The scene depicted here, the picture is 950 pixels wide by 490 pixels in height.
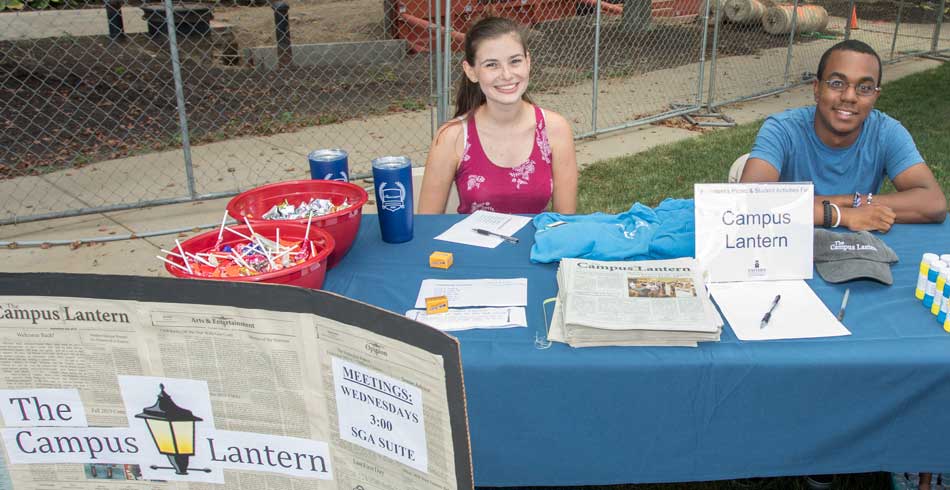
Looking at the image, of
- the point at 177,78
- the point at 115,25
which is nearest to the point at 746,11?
the point at 115,25

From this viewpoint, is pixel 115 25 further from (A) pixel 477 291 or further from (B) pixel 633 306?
(B) pixel 633 306

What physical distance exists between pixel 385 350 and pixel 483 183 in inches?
83.4

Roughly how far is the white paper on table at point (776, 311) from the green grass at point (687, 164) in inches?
112

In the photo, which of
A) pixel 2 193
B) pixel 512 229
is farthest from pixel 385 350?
pixel 2 193

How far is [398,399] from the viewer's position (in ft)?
3.26

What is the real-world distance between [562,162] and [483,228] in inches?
27.6

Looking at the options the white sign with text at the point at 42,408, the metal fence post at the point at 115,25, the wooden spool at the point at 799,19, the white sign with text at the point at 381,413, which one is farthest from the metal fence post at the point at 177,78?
the wooden spool at the point at 799,19

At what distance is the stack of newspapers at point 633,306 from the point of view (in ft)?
5.85

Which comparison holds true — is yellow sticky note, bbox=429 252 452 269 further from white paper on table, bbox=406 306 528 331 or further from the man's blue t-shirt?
the man's blue t-shirt

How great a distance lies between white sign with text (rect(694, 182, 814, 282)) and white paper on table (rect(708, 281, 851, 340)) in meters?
0.04

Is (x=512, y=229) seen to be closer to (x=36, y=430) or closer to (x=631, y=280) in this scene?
(x=631, y=280)

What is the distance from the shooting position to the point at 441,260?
2266 mm

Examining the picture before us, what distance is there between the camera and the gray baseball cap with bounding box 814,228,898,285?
2.11 meters

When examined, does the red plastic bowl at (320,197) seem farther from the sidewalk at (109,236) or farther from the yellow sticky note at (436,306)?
the sidewalk at (109,236)
